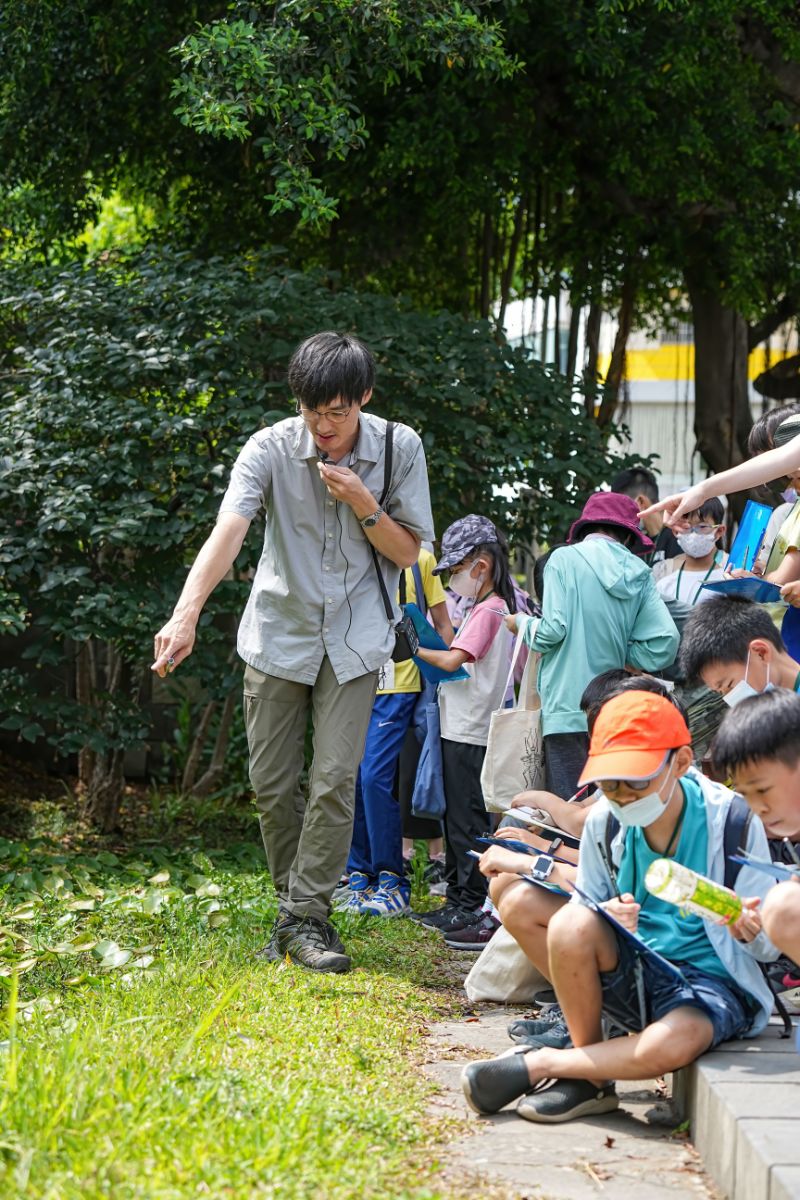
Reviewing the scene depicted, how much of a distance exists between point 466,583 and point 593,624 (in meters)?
0.95

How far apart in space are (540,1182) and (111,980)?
200 centimetres

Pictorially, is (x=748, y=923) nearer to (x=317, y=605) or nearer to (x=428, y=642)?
(x=317, y=605)

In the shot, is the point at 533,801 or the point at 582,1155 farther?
the point at 533,801

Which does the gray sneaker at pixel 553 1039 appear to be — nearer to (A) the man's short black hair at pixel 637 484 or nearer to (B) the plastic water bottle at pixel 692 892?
(B) the plastic water bottle at pixel 692 892

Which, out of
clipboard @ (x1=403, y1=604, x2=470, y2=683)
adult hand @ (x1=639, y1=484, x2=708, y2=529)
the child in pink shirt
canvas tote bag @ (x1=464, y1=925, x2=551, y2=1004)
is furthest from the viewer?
the child in pink shirt

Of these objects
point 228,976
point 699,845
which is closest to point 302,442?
point 228,976

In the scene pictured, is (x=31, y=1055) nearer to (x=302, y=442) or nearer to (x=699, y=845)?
(x=699, y=845)

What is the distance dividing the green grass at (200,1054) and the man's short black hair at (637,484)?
2.37 metres

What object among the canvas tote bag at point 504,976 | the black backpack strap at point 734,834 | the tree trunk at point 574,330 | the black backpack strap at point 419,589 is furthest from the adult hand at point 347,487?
the tree trunk at point 574,330

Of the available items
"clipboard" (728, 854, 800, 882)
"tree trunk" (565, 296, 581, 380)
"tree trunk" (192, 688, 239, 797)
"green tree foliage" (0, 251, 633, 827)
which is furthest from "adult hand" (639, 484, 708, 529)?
"tree trunk" (565, 296, 581, 380)

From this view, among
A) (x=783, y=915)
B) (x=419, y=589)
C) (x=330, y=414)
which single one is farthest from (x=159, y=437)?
(x=783, y=915)

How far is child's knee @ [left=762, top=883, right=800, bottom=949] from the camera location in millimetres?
3068

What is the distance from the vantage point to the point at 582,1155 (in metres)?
3.18

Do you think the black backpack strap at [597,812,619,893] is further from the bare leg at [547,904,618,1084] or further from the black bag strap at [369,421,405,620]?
the black bag strap at [369,421,405,620]
